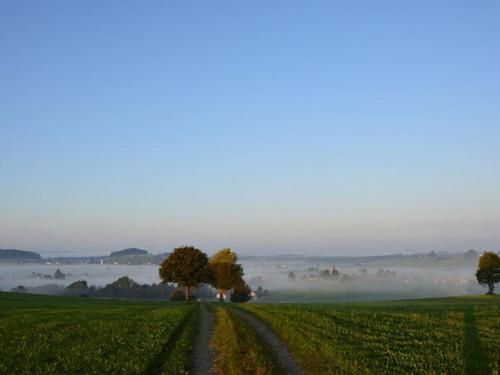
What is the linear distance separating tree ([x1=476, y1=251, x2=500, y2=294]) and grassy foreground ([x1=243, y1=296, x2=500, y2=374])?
8785 cm

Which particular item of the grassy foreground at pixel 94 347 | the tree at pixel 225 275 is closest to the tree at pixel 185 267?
the tree at pixel 225 275

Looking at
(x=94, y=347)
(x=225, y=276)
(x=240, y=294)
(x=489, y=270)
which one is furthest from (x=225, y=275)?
Result: (x=94, y=347)

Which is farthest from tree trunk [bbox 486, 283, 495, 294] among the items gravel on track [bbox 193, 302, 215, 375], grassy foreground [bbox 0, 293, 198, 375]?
gravel on track [bbox 193, 302, 215, 375]

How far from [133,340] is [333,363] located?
1373cm

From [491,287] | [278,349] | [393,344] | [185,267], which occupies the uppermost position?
[185,267]

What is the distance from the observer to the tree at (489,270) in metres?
114

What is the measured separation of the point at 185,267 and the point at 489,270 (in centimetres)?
7892

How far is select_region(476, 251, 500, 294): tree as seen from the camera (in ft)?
373

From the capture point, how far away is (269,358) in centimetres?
2272

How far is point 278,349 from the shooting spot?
2530 cm

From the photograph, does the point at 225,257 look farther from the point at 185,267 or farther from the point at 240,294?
the point at 185,267

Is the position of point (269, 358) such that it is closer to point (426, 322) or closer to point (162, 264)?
point (426, 322)

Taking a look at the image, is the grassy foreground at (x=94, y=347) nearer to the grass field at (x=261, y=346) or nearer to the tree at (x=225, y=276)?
the grass field at (x=261, y=346)

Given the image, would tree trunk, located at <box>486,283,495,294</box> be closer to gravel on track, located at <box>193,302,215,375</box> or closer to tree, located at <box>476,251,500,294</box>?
tree, located at <box>476,251,500,294</box>
